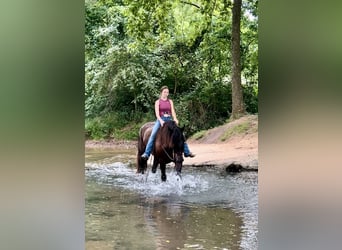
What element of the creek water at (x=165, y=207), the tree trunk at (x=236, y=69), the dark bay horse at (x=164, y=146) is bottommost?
the creek water at (x=165, y=207)

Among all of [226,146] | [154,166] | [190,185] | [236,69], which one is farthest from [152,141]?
[236,69]

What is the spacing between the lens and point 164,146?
3873mm

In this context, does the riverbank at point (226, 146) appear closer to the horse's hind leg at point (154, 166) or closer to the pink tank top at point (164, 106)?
the horse's hind leg at point (154, 166)

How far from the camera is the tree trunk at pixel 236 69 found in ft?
12.1

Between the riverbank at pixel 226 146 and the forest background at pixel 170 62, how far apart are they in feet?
0.27

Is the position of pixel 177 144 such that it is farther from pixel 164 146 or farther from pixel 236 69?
pixel 236 69

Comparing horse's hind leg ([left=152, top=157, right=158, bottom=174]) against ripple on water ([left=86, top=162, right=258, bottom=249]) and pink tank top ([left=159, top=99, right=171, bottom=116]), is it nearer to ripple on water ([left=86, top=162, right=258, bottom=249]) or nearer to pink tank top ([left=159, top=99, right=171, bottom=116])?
ripple on water ([left=86, top=162, right=258, bottom=249])

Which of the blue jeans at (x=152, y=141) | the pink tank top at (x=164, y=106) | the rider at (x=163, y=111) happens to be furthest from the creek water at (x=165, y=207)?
the pink tank top at (x=164, y=106)

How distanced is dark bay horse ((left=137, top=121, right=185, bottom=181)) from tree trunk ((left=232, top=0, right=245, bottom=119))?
1.88 feet

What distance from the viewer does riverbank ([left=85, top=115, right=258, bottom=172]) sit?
3.63 meters

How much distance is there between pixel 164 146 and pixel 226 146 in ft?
2.03

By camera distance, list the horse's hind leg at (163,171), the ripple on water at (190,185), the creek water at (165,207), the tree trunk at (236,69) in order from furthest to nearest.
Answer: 1. the horse's hind leg at (163,171)
2. the tree trunk at (236,69)
3. the ripple on water at (190,185)
4. the creek water at (165,207)
